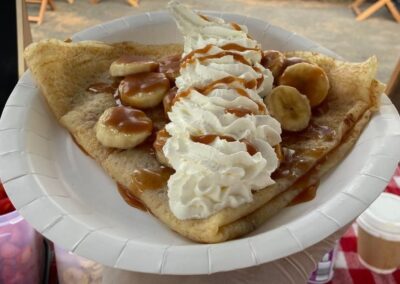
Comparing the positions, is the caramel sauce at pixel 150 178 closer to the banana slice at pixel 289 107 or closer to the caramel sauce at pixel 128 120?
the caramel sauce at pixel 128 120

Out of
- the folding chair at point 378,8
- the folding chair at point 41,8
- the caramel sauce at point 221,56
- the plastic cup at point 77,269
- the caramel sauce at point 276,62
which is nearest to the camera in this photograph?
the plastic cup at point 77,269

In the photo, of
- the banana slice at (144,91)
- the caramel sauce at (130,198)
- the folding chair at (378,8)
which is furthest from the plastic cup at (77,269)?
the folding chair at (378,8)

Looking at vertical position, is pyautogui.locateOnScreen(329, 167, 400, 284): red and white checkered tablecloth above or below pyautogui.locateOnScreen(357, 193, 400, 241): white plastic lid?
below

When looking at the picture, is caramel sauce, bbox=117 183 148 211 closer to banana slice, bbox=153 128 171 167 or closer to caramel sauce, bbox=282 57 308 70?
banana slice, bbox=153 128 171 167

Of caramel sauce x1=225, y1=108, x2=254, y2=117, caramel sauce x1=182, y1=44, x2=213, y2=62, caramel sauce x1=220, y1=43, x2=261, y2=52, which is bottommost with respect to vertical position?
caramel sauce x1=225, y1=108, x2=254, y2=117

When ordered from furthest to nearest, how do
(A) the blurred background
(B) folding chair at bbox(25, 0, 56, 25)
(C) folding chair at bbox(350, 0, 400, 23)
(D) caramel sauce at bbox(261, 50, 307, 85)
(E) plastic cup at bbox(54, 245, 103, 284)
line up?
1. (C) folding chair at bbox(350, 0, 400, 23)
2. (B) folding chair at bbox(25, 0, 56, 25)
3. (A) the blurred background
4. (D) caramel sauce at bbox(261, 50, 307, 85)
5. (E) plastic cup at bbox(54, 245, 103, 284)

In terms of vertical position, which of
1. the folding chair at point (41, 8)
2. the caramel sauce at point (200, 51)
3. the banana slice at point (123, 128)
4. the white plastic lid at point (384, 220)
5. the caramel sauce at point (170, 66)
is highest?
the caramel sauce at point (200, 51)

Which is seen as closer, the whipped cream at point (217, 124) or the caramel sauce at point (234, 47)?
the whipped cream at point (217, 124)

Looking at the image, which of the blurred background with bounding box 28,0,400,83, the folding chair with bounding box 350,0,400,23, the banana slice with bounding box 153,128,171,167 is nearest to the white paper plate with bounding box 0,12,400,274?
the banana slice with bounding box 153,128,171,167
